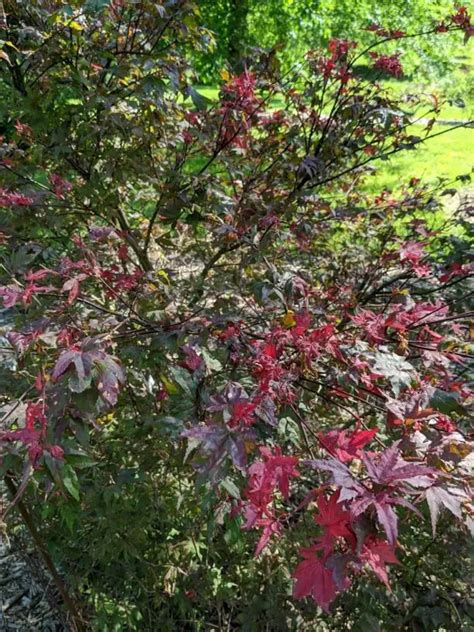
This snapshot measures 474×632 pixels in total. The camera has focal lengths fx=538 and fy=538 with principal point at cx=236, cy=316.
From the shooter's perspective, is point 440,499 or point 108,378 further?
point 108,378

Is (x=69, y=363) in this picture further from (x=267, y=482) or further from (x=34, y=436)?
(x=267, y=482)

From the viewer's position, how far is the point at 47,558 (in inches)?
66.7

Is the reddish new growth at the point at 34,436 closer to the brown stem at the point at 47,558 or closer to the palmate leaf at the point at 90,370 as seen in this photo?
the palmate leaf at the point at 90,370

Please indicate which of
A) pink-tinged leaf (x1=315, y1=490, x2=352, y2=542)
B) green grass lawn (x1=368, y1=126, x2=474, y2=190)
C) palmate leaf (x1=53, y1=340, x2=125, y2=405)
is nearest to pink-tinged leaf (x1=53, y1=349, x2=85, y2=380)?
palmate leaf (x1=53, y1=340, x2=125, y2=405)

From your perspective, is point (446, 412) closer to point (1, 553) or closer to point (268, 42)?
point (1, 553)

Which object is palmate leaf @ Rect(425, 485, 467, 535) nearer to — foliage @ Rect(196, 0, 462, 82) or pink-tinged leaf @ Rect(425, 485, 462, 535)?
pink-tinged leaf @ Rect(425, 485, 462, 535)

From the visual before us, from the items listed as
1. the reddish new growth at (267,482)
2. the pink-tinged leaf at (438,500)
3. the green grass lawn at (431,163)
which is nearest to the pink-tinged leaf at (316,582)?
the reddish new growth at (267,482)

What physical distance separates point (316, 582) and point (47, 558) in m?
0.99

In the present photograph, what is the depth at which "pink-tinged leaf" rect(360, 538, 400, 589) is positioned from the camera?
1053mm

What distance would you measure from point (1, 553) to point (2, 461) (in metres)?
1.36

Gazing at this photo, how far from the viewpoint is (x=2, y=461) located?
4.49 feet

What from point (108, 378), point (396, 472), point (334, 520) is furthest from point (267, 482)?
point (108, 378)

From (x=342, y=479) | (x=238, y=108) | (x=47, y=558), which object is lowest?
(x=47, y=558)

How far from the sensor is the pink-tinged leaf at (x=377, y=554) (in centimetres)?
105
